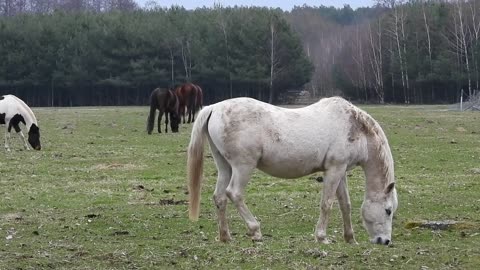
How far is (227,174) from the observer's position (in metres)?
10.3

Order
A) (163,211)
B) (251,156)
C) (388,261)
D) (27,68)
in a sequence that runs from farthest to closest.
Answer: (27,68), (163,211), (251,156), (388,261)

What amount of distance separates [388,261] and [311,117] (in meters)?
2.42

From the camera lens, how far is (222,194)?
33.4ft

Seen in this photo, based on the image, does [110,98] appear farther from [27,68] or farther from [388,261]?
[388,261]

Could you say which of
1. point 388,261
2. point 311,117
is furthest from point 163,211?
point 388,261

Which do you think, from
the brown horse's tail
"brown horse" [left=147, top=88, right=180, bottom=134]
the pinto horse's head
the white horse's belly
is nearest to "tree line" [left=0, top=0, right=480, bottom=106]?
"brown horse" [left=147, top=88, right=180, bottom=134]

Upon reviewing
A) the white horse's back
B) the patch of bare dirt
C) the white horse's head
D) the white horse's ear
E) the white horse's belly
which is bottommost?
the patch of bare dirt

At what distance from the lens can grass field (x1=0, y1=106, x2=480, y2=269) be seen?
28.1 feet

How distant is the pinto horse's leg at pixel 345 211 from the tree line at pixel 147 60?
6125 cm

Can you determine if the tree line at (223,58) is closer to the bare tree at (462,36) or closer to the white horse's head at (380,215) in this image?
the bare tree at (462,36)

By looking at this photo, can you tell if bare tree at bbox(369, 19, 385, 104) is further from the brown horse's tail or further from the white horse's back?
the white horse's back

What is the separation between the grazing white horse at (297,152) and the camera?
9.94 m

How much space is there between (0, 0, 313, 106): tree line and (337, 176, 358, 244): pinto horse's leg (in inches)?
2411

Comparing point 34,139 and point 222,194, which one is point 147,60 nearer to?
point 34,139
